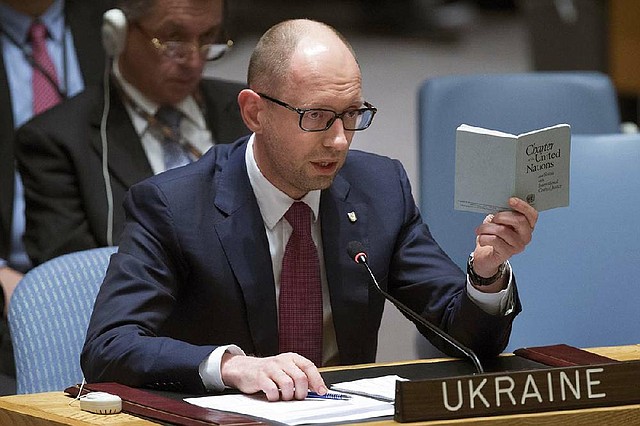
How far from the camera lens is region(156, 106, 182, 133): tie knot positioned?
365 cm

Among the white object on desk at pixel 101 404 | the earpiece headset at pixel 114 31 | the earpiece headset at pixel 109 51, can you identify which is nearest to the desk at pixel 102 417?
the white object on desk at pixel 101 404

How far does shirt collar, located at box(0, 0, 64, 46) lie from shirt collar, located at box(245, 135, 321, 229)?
1556mm

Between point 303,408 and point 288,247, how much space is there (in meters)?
0.67

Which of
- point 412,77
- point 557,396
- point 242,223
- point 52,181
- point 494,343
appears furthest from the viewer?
point 412,77

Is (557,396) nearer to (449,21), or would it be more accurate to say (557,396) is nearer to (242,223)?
(242,223)

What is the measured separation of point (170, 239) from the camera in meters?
2.60

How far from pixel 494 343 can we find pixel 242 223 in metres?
0.54

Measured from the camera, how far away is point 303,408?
6.69 ft

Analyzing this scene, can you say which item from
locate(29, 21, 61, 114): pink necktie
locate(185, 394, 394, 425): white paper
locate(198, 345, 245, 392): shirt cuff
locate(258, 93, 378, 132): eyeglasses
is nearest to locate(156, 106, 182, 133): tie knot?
locate(29, 21, 61, 114): pink necktie

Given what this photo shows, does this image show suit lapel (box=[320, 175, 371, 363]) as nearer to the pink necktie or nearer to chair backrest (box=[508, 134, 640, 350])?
chair backrest (box=[508, 134, 640, 350])

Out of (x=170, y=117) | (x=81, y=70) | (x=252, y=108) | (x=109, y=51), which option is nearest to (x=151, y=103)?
(x=170, y=117)

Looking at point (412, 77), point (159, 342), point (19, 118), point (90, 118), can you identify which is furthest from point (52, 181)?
point (412, 77)

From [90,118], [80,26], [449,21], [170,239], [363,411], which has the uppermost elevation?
[449,21]

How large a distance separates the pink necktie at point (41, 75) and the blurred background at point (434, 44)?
1.08 metres
